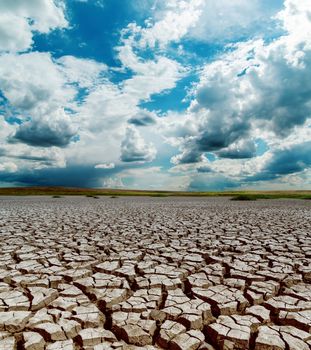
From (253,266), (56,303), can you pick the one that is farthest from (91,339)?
(253,266)

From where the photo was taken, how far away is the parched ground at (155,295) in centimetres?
188

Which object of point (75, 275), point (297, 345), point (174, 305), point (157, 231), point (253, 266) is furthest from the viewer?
point (157, 231)

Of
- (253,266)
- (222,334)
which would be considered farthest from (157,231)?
(222,334)

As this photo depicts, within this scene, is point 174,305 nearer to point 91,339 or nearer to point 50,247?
point 91,339

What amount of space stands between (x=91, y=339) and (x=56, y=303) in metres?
0.67

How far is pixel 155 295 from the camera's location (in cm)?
257

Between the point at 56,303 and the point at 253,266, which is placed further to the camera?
the point at 253,266

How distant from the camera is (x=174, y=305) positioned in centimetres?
235

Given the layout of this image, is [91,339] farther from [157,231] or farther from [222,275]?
[157,231]

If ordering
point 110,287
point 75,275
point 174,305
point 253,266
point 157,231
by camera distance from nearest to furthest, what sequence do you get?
point 174,305, point 110,287, point 75,275, point 253,266, point 157,231

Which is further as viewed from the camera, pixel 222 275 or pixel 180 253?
pixel 180 253

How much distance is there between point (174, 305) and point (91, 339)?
77 cm

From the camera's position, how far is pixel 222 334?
1905 mm

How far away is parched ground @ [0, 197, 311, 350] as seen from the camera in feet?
6.15
